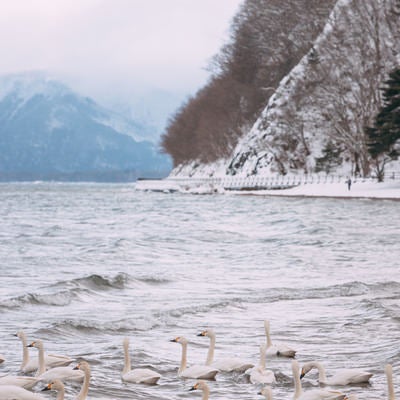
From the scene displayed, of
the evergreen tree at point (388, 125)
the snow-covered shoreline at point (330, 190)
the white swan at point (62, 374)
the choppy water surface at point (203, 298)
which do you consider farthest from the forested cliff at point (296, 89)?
the white swan at point (62, 374)

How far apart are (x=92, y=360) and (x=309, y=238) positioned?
23.6m

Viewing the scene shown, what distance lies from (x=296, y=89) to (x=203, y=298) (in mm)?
75691

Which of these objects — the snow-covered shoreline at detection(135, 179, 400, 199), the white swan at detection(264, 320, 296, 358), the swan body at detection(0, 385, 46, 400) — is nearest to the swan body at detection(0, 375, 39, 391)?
the swan body at detection(0, 385, 46, 400)

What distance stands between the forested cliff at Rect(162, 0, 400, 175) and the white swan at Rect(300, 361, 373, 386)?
6541cm

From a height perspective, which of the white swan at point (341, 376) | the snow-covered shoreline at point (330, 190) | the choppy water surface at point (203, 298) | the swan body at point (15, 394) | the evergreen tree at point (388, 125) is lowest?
the choppy water surface at point (203, 298)

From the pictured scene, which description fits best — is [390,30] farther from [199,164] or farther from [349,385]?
[349,385]

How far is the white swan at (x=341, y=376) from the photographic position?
10.8 metres

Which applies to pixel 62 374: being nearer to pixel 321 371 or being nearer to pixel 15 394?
pixel 15 394

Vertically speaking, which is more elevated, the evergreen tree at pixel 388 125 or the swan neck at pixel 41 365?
the evergreen tree at pixel 388 125

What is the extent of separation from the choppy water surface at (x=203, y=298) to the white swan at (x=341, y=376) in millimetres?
131

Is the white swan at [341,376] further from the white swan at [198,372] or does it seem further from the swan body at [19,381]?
the swan body at [19,381]

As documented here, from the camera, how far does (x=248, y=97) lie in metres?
118

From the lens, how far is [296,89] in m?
93.1

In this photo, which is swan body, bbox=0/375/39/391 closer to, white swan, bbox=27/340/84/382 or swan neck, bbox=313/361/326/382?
white swan, bbox=27/340/84/382
